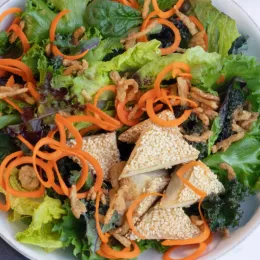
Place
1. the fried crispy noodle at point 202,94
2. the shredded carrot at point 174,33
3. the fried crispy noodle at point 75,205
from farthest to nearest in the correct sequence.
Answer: the shredded carrot at point 174,33, the fried crispy noodle at point 202,94, the fried crispy noodle at point 75,205

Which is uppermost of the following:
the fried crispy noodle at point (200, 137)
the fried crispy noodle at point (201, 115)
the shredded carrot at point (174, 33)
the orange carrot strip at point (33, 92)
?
the shredded carrot at point (174, 33)

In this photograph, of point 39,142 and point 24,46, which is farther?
point 24,46

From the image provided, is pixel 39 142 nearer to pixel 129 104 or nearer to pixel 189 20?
pixel 129 104

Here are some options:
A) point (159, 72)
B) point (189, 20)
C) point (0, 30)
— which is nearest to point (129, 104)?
point (159, 72)

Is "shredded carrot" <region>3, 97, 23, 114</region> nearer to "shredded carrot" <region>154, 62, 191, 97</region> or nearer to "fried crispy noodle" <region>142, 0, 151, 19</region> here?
"shredded carrot" <region>154, 62, 191, 97</region>

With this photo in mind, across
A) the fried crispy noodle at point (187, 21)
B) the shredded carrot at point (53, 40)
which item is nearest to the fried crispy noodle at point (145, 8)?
the fried crispy noodle at point (187, 21)

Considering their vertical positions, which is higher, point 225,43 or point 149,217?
point 225,43

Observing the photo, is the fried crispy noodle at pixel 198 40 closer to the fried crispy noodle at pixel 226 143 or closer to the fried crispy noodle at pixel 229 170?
the fried crispy noodle at pixel 226 143
